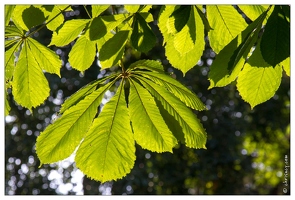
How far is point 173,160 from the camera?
4527 mm

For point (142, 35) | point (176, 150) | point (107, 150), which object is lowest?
point (176, 150)

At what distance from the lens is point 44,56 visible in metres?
0.81

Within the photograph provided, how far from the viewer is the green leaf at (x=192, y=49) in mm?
692

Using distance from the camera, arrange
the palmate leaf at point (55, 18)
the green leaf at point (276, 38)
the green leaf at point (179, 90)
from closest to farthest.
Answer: the green leaf at point (276, 38) < the green leaf at point (179, 90) < the palmate leaf at point (55, 18)

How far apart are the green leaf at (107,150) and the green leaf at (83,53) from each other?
21 cm

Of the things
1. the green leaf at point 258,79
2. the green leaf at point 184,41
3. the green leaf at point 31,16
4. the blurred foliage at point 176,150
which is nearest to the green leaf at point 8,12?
the green leaf at point 31,16

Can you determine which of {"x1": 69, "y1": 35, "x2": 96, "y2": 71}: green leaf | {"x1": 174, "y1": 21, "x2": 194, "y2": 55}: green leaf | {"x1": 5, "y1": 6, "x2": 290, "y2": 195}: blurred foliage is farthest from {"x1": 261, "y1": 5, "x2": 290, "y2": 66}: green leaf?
{"x1": 5, "y1": 6, "x2": 290, "y2": 195}: blurred foliage

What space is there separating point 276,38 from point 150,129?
22 cm

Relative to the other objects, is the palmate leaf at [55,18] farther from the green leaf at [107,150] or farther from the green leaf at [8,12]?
the green leaf at [107,150]

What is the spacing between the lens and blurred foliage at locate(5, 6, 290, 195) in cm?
406

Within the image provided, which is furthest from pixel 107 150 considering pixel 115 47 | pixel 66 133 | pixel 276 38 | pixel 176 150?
pixel 176 150

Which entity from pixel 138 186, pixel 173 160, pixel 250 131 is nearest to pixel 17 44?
pixel 138 186

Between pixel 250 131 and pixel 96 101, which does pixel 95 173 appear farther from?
pixel 250 131

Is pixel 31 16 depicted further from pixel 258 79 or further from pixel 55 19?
pixel 258 79
